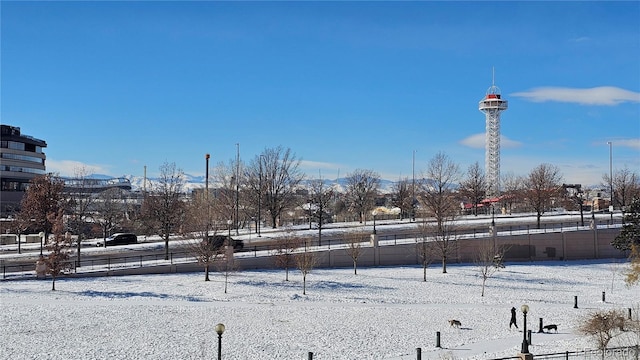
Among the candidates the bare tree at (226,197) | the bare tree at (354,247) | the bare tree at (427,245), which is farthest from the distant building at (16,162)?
the bare tree at (427,245)

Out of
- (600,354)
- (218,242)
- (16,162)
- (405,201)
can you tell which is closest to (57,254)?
(218,242)

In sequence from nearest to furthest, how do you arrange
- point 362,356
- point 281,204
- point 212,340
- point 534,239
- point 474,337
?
point 362,356 < point 212,340 < point 474,337 < point 534,239 < point 281,204

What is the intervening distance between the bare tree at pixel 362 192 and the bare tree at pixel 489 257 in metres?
30.7

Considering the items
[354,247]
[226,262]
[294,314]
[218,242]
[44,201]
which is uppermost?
[44,201]

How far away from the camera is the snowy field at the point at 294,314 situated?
23781mm

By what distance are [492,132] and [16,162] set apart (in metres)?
105

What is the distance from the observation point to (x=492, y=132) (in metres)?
151

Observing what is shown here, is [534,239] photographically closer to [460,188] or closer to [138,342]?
[138,342]

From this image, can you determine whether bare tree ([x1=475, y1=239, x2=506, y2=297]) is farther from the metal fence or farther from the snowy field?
the metal fence

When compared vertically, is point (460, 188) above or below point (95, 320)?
above

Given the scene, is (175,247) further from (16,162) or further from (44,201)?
(16,162)

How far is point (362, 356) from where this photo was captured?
2328 centimetres

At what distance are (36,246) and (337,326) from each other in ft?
132

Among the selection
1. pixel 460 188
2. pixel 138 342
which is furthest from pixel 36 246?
pixel 460 188
